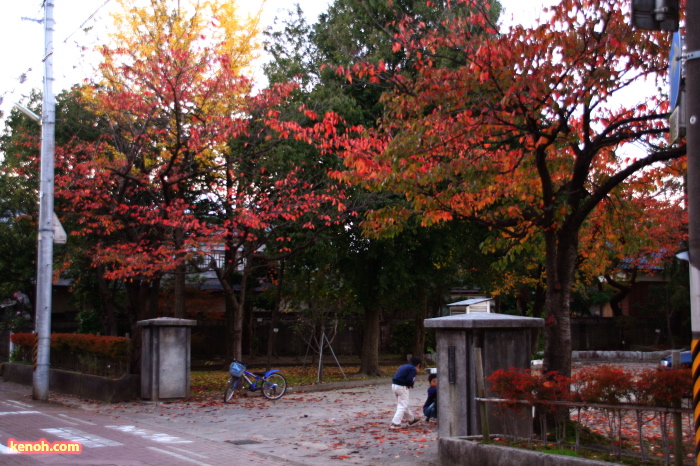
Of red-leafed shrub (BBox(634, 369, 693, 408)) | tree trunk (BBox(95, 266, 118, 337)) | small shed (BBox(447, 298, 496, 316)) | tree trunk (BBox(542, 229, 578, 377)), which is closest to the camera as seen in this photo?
red-leafed shrub (BBox(634, 369, 693, 408))

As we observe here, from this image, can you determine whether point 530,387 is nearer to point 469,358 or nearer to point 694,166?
point 469,358

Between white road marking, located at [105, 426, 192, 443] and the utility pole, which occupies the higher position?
the utility pole

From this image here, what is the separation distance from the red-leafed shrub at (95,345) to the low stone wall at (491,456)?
36.2 feet

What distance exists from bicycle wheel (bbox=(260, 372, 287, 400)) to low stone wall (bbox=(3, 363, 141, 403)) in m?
3.21

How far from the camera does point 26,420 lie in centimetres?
1373

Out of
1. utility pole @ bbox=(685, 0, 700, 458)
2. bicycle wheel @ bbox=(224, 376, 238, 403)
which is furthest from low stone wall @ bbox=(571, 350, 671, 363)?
utility pole @ bbox=(685, 0, 700, 458)

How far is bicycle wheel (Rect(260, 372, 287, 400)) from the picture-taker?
1756 cm

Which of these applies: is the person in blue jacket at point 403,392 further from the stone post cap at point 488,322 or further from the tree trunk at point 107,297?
the tree trunk at point 107,297

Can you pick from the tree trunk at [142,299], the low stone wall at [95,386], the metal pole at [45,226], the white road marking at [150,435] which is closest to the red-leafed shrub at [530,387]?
the white road marking at [150,435]

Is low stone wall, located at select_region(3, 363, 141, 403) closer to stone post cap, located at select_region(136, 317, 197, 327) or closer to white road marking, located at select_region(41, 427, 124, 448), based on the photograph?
stone post cap, located at select_region(136, 317, 197, 327)

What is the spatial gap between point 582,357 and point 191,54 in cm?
2262

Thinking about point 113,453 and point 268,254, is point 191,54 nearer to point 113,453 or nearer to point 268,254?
point 268,254

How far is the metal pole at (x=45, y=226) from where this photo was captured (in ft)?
58.3

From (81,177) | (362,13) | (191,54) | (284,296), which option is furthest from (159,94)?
(284,296)
